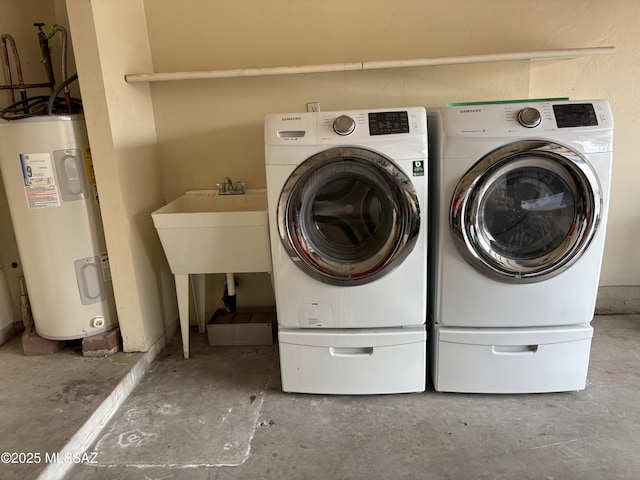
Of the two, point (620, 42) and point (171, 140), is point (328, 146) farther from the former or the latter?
point (620, 42)

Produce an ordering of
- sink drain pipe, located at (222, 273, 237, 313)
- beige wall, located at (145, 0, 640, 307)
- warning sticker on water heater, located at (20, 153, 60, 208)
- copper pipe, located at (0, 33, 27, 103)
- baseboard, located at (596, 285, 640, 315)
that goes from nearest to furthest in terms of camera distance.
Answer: warning sticker on water heater, located at (20, 153, 60, 208)
copper pipe, located at (0, 33, 27, 103)
beige wall, located at (145, 0, 640, 307)
sink drain pipe, located at (222, 273, 237, 313)
baseboard, located at (596, 285, 640, 315)

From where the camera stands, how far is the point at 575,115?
5.83ft

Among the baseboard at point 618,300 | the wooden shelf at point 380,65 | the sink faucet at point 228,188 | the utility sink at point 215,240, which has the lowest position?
the baseboard at point 618,300

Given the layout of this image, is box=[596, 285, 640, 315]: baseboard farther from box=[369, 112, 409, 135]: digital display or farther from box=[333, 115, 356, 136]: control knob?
box=[333, 115, 356, 136]: control knob

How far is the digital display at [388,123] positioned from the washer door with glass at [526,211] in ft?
1.04

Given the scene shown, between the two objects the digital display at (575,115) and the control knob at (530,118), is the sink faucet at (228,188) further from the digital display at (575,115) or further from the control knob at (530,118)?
the digital display at (575,115)

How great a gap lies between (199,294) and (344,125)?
140cm

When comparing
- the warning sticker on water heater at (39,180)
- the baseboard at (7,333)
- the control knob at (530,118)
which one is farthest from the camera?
the baseboard at (7,333)

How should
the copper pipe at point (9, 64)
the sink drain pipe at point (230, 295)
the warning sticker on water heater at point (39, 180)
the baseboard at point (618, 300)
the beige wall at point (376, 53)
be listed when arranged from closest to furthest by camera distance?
the warning sticker on water heater at point (39, 180) → the copper pipe at point (9, 64) → the beige wall at point (376, 53) → the sink drain pipe at point (230, 295) → the baseboard at point (618, 300)

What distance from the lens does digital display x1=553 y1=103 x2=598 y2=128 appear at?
176 centimetres

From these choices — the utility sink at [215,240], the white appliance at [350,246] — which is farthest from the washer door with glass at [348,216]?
the utility sink at [215,240]

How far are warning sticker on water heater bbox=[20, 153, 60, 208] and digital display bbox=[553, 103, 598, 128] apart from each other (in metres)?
2.19

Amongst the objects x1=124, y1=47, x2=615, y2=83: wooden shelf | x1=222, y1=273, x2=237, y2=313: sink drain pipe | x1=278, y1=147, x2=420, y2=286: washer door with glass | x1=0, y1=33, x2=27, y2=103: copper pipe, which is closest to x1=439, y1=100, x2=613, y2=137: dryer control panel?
x1=278, y1=147, x2=420, y2=286: washer door with glass

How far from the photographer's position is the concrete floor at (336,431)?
5.45ft
